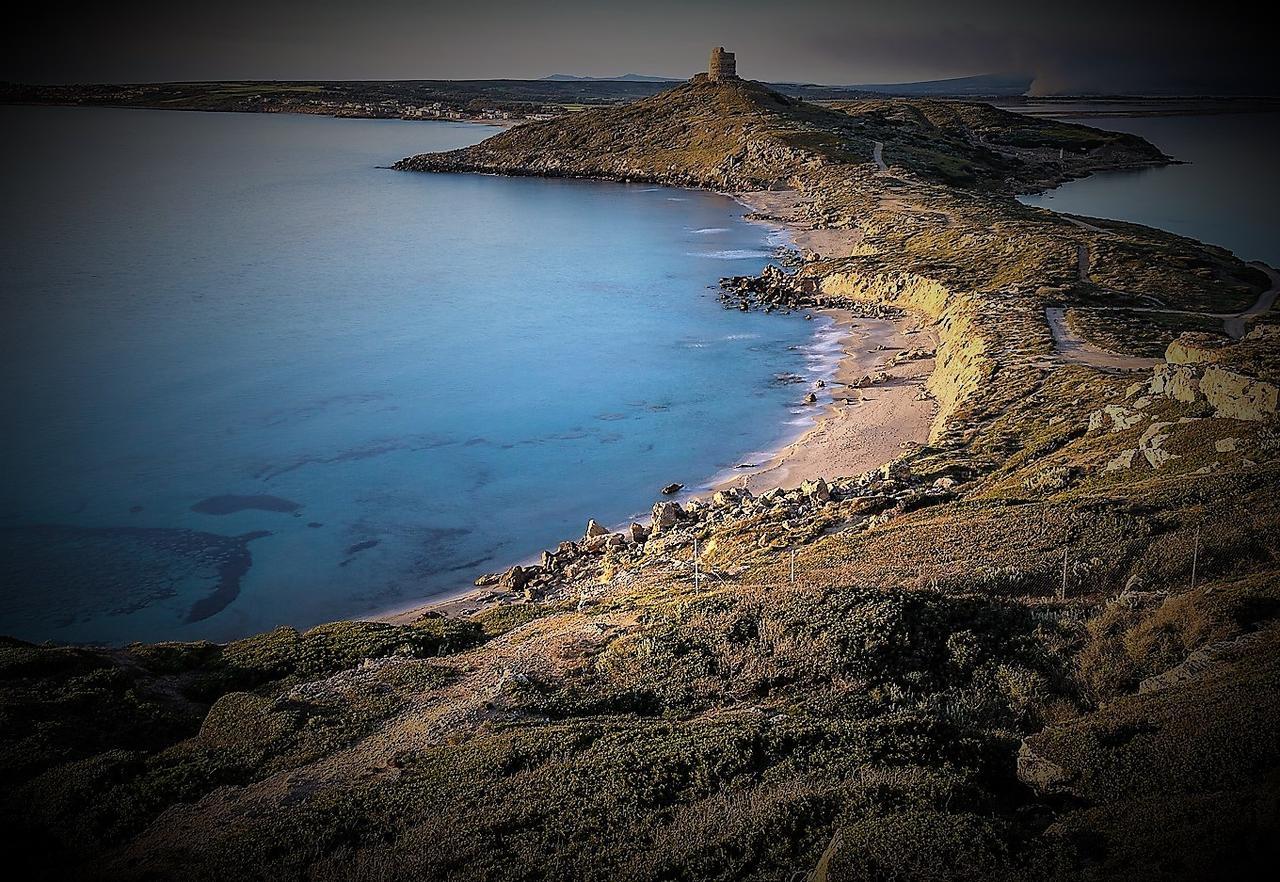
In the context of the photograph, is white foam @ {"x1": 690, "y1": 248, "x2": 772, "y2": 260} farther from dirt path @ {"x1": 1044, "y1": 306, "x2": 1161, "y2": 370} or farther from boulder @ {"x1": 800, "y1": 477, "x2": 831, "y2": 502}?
boulder @ {"x1": 800, "y1": 477, "x2": 831, "y2": 502}

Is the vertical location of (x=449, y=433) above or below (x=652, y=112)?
below

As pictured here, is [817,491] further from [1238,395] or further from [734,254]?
[734,254]

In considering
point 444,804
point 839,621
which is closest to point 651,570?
point 839,621

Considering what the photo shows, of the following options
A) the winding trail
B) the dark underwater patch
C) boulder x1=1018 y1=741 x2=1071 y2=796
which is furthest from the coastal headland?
the dark underwater patch

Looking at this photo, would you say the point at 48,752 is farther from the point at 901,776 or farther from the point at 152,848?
the point at 901,776

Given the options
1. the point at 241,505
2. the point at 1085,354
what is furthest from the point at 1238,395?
the point at 241,505
